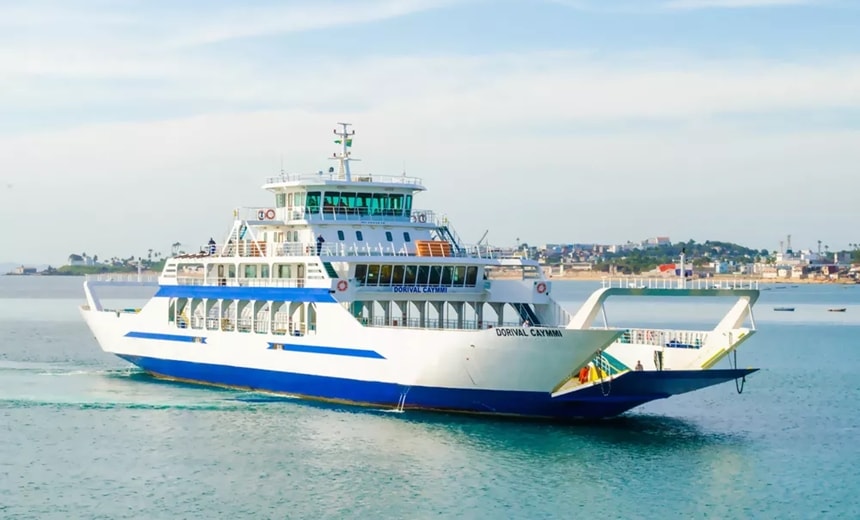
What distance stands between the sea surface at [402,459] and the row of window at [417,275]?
4.52 metres

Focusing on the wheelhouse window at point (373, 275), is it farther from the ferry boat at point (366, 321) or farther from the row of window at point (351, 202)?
the row of window at point (351, 202)

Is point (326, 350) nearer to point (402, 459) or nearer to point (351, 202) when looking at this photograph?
point (351, 202)

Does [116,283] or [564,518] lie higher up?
[116,283]

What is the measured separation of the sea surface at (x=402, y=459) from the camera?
26.5 m

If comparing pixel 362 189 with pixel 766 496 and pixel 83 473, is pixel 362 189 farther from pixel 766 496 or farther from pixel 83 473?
pixel 766 496

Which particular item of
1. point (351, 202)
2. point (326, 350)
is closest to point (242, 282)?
point (351, 202)

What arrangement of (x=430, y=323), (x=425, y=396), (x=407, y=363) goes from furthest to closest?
1. (x=430, y=323)
2. (x=425, y=396)
3. (x=407, y=363)

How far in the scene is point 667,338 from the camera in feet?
120

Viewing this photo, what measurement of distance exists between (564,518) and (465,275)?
Result: 15989mm

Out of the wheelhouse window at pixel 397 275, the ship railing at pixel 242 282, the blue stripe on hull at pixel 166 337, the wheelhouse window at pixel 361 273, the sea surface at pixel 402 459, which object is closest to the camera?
the sea surface at pixel 402 459

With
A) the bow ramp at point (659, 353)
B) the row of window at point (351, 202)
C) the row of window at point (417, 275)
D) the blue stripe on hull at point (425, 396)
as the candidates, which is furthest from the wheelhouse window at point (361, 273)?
the bow ramp at point (659, 353)

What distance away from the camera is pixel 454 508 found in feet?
85.8

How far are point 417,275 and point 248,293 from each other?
6374 mm

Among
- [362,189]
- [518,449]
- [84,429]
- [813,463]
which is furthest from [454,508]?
[362,189]
